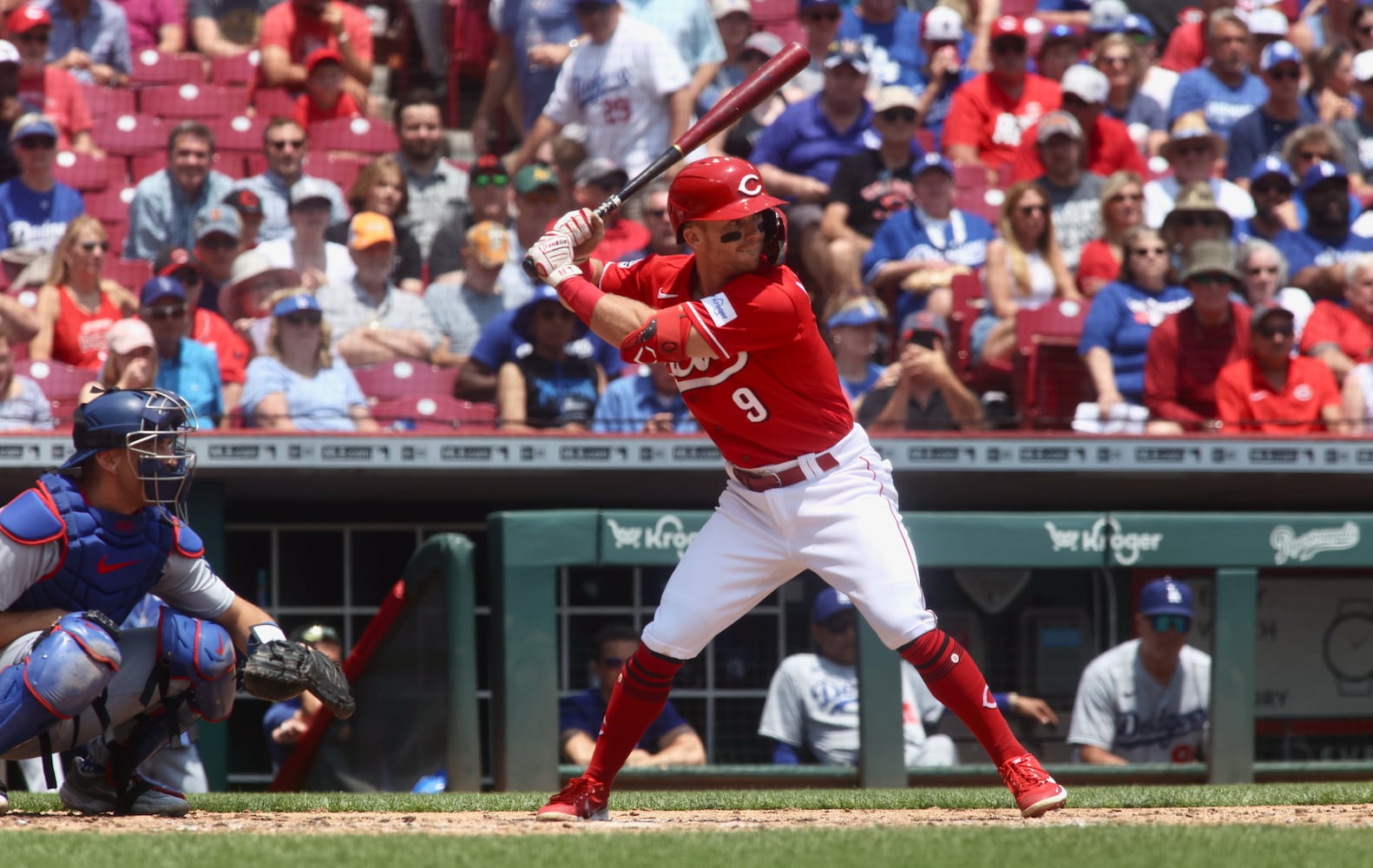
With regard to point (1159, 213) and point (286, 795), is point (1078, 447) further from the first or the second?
point (286, 795)

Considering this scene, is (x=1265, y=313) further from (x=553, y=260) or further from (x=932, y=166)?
(x=553, y=260)

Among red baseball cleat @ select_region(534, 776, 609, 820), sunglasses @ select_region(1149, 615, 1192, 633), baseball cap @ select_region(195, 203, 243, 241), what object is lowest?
red baseball cleat @ select_region(534, 776, 609, 820)

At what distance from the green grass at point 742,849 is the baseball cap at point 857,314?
366 cm

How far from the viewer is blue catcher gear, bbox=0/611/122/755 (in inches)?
149

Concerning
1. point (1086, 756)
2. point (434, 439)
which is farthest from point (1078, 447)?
point (434, 439)

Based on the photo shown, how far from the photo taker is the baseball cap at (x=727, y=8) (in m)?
9.53

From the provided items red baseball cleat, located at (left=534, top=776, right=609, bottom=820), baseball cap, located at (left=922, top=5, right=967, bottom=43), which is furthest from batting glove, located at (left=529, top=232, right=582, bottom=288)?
baseball cap, located at (left=922, top=5, right=967, bottom=43)

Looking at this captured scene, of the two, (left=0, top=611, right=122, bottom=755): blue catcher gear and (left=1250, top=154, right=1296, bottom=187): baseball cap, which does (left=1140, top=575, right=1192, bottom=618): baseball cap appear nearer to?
(left=1250, top=154, right=1296, bottom=187): baseball cap

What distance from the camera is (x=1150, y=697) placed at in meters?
6.24

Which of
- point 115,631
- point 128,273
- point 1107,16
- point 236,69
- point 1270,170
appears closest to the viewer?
point 115,631

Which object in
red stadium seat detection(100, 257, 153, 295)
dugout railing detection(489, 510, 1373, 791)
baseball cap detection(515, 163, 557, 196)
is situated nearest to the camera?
dugout railing detection(489, 510, 1373, 791)

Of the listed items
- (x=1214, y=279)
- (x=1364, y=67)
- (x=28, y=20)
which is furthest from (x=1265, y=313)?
(x=28, y=20)

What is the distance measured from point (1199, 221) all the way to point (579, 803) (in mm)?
4868

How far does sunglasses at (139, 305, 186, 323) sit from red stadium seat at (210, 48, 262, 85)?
3052mm
